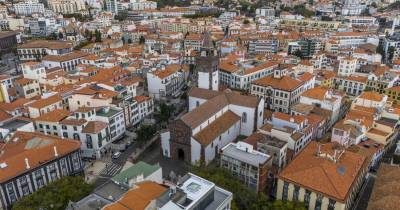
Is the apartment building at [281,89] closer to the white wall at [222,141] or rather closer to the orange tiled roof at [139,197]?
the white wall at [222,141]

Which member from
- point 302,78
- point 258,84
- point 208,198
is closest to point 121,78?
point 258,84

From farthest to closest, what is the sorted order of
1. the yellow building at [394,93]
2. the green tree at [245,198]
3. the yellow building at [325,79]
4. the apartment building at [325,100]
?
the yellow building at [325,79], the yellow building at [394,93], the apartment building at [325,100], the green tree at [245,198]

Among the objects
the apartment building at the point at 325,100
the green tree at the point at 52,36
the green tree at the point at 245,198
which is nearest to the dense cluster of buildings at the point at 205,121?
the apartment building at the point at 325,100

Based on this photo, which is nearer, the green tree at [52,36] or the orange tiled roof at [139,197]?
the orange tiled roof at [139,197]

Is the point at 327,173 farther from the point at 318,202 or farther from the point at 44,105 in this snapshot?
the point at 44,105

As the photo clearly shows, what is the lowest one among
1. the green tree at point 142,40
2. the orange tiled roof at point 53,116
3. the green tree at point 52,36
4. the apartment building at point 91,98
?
the orange tiled roof at point 53,116
